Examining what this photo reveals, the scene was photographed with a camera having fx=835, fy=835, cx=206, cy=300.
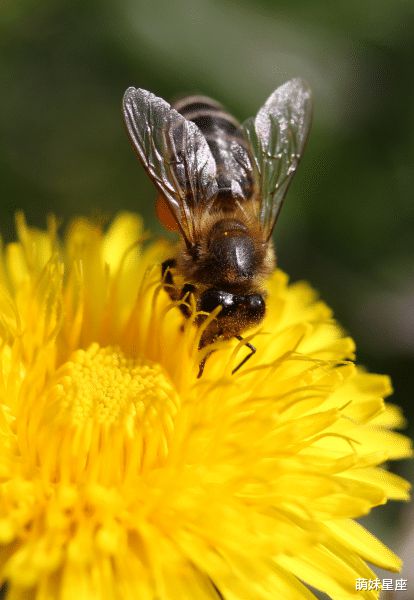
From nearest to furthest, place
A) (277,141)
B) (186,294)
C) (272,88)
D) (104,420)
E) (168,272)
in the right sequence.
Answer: (104,420) < (186,294) < (168,272) < (277,141) < (272,88)

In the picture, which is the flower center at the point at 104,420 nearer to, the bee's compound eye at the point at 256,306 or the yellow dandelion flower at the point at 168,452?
the yellow dandelion flower at the point at 168,452

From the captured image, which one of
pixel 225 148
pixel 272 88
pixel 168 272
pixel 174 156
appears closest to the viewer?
pixel 174 156

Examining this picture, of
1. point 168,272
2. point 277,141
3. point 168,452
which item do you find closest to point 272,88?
point 277,141

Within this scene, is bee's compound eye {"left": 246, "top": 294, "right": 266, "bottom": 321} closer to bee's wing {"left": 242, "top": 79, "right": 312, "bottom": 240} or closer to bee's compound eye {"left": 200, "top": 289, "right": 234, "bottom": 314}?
bee's compound eye {"left": 200, "top": 289, "right": 234, "bottom": 314}

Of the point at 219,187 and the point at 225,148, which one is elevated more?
the point at 225,148

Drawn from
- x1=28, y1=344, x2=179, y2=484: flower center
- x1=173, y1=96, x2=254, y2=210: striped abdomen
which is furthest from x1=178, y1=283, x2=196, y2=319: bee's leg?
x1=173, y1=96, x2=254, y2=210: striped abdomen

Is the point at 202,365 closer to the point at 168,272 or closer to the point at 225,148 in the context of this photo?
the point at 168,272

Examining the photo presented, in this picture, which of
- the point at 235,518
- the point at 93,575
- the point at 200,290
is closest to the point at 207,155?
the point at 200,290
